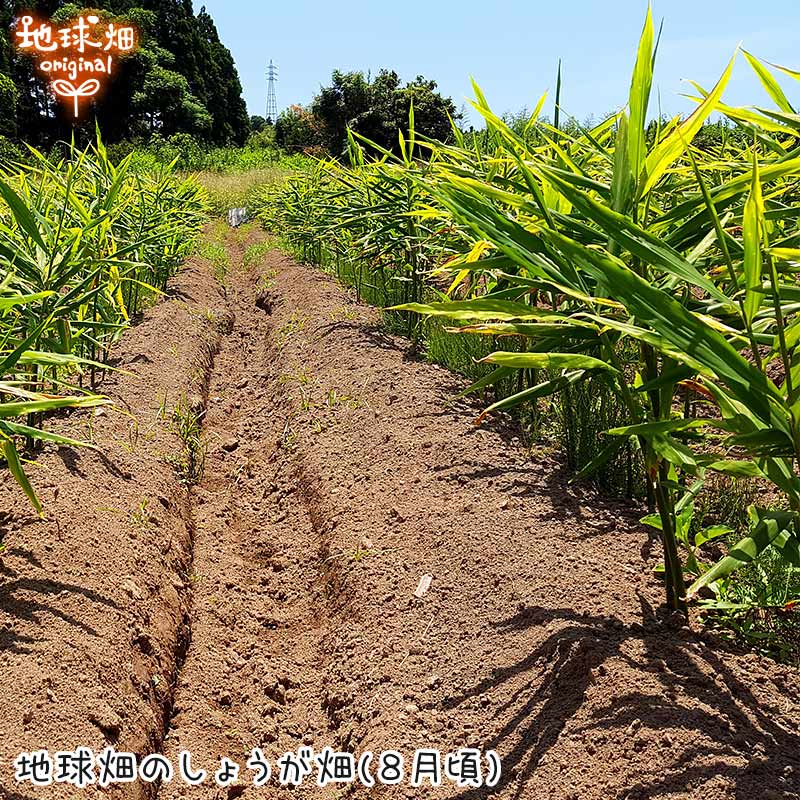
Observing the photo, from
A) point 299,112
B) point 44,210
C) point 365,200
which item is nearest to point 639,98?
point 44,210

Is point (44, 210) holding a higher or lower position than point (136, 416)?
higher

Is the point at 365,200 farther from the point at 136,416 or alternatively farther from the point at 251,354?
the point at 136,416

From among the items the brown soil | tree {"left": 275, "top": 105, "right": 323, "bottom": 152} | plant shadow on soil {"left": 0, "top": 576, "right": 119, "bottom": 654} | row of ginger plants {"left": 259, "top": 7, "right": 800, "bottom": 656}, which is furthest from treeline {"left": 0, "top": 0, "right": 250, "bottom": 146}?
row of ginger plants {"left": 259, "top": 7, "right": 800, "bottom": 656}

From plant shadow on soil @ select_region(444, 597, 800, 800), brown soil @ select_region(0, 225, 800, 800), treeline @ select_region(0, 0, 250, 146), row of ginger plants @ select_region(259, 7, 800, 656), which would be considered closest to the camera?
row of ginger plants @ select_region(259, 7, 800, 656)

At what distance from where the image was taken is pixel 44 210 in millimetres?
→ 3070

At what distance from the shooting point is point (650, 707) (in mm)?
1471

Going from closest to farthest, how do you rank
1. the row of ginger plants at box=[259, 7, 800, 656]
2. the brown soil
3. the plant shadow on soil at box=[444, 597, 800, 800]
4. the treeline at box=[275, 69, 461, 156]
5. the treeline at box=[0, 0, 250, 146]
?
the row of ginger plants at box=[259, 7, 800, 656] < the plant shadow on soil at box=[444, 597, 800, 800] < the brown soil < the treeline at box=[275, 69, 461, 156] < the treeline at box=[0, 0, 250, 146]

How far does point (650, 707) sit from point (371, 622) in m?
1.02

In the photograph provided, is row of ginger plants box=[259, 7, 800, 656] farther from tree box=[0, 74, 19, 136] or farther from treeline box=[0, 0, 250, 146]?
treeline box=[0, 0, 250, 146]

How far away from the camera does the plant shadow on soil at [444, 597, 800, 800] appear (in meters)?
1.31

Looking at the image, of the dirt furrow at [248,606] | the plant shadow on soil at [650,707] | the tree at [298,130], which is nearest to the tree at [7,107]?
the tree at [298,130]

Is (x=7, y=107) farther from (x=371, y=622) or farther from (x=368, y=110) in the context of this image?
(x=371, y=622)

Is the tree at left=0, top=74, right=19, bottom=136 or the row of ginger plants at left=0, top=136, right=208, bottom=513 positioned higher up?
the tree at left=0, top=74, right=19, bottom=136

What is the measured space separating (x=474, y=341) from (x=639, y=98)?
2.33m
